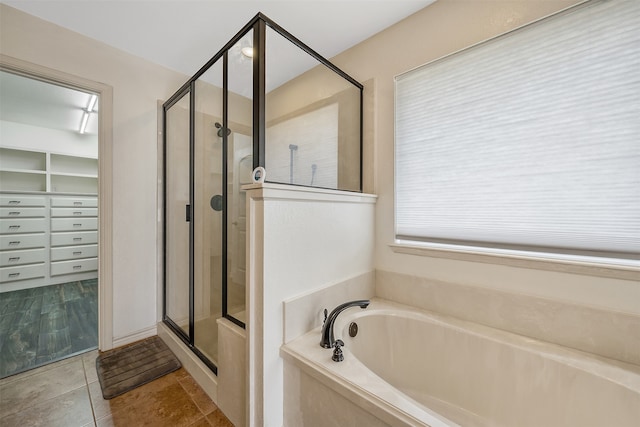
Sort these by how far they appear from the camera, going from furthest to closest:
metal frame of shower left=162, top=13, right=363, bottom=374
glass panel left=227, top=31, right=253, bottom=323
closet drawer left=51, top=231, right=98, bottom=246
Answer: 1. closet drawer left=51, top=231, right=98, bottom=246
2. glass panel left=227, top=31, right=253, bottom=323
3. metal frame of shower left=162, top=13, right=363, bottom=374

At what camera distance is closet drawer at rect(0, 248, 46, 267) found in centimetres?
308

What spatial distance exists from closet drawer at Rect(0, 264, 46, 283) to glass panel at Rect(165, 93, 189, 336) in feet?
9.30

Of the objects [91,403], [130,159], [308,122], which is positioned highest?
[308,122]

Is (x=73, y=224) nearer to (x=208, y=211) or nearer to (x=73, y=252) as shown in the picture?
(x=73, y=252)

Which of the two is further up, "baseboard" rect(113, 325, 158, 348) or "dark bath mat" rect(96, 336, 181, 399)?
"baseboard" rect(113, 325, 158, 348)

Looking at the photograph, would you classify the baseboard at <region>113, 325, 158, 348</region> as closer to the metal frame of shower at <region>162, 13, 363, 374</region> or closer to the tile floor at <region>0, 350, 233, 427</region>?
the metal frame of shower at <region>162, 13, 363, 374</region>

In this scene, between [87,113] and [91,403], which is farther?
[87,113]

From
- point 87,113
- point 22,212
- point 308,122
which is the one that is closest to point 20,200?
point 22,212

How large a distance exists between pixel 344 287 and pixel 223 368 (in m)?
0.77

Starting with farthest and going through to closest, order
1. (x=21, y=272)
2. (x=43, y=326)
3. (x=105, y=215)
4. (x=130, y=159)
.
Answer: (x=21, y=272) < (x=43, y=326) < (x=130, y=159) < (x=105, y=215)

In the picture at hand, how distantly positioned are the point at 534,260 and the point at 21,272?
17.7 feet

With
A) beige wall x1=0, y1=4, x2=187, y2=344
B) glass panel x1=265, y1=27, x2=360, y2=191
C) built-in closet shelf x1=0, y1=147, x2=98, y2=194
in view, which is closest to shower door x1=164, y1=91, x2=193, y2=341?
beige wall x1=0, y1=4, x2=187, y2=344

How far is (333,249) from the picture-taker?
1360 mm

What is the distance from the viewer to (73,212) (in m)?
3.67
